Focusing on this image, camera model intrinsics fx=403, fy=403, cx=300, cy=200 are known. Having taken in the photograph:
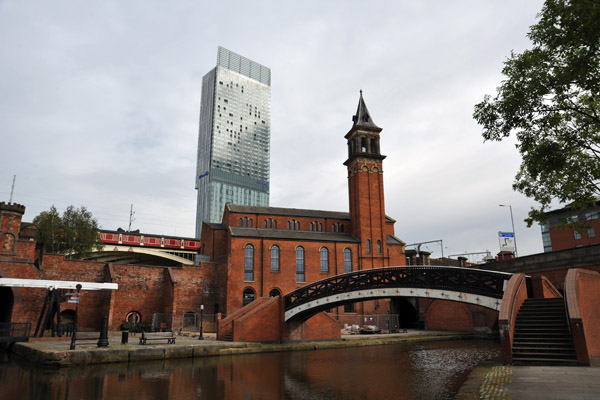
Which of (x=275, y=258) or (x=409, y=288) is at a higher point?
(x=275, y=258)

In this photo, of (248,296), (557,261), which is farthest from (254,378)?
(248,296)

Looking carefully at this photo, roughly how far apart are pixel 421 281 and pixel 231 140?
123735 mm

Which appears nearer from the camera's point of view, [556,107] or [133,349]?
[556,107]

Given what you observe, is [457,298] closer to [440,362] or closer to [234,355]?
[440,362]

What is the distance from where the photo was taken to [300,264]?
40.8m

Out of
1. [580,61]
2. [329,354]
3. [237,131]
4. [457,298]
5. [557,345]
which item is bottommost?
[329,354]

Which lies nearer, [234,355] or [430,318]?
[234,355]

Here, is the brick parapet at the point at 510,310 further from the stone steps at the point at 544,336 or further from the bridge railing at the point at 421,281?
the bridge railing at the point at 421,281

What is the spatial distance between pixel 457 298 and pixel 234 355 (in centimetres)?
1159

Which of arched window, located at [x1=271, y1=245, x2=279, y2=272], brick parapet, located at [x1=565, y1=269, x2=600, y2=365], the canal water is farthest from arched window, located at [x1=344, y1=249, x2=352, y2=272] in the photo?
brick parapet, located at [x1=565, y1=269, x2=600, y2=365]

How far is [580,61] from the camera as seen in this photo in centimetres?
941

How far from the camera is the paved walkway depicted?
8.34 metres

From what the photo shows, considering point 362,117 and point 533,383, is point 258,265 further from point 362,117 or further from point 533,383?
point 533,383

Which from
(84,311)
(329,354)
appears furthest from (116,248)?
(329,354)
